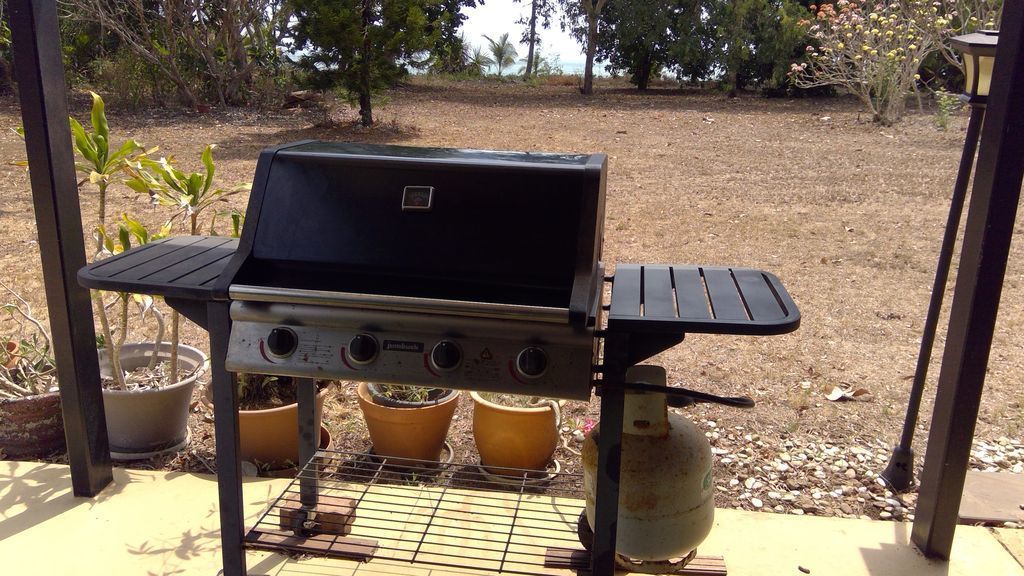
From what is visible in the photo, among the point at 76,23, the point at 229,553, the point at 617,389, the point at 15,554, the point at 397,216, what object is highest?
the point at 76,23

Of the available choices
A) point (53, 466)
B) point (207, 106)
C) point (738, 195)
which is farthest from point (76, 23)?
point (53, 466)

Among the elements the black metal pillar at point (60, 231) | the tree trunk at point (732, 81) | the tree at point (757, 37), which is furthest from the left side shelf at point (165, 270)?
the tree trunk at point (732, 81)

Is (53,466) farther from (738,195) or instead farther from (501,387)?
(738,195)

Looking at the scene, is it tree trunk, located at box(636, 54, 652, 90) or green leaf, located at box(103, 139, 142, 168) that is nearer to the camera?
green leaf, located at box(103, 139, 142, 168)

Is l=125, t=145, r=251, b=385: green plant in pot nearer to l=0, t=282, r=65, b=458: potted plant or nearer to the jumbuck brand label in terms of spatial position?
l=0, t=282, r=65, b=458: potted plant

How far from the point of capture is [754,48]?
1458cm

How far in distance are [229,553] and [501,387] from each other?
0.83 meters

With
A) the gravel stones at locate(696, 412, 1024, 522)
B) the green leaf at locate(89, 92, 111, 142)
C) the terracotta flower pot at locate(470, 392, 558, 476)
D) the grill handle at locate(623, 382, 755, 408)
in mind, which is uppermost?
the green leaf at locate(89, 92, 111, 142)

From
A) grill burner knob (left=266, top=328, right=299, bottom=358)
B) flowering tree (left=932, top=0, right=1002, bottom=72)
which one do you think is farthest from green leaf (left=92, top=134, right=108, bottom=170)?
flowering tree (left=932, top=0, right=1002, bottom=72)

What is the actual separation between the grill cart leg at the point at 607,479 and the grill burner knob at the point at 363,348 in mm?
466

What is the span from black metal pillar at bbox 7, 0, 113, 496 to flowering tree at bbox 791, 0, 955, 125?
29.2 ft

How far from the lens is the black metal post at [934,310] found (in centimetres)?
216

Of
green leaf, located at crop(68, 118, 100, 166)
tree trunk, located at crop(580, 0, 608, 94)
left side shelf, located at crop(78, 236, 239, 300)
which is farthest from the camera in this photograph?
tree trunk, located at crop(580, 0, 608, 94)

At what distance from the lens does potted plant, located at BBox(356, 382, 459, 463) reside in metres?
2.57
